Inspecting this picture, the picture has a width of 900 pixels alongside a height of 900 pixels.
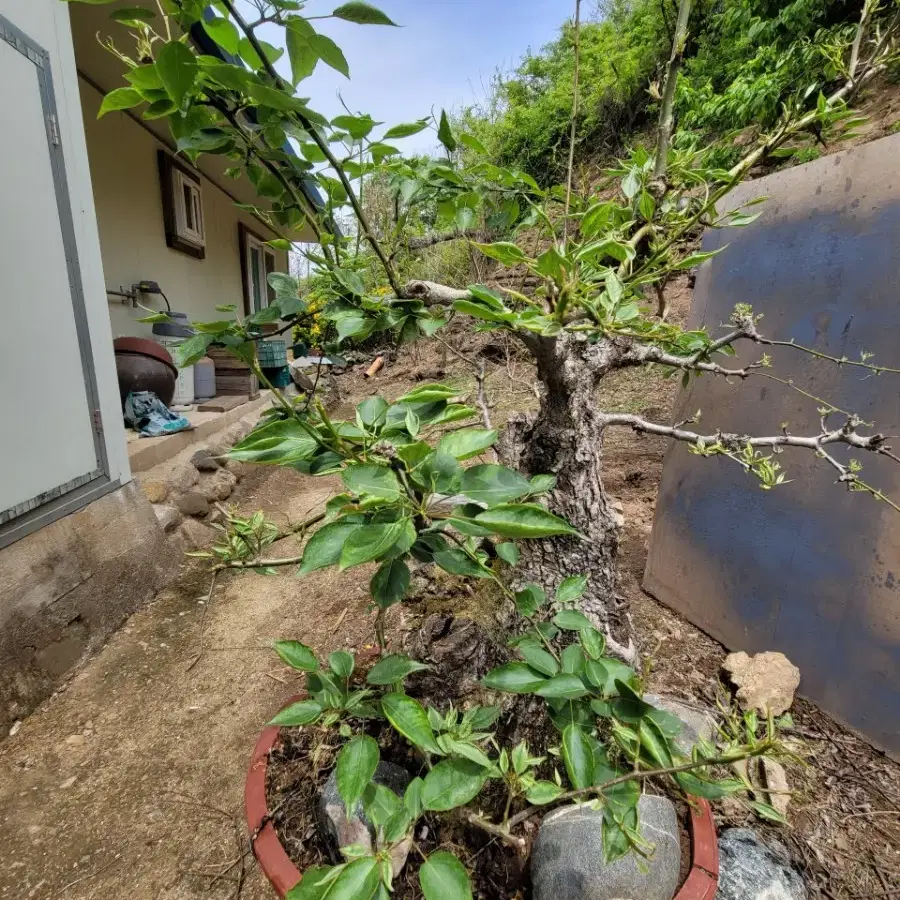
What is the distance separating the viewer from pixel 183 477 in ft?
9.68

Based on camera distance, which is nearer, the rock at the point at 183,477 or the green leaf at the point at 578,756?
the green leaf at the point at 578,756

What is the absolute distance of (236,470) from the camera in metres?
3.76

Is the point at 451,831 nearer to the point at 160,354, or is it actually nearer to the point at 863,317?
the point at 863,317

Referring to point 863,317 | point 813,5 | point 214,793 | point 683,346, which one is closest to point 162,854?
point 214,793

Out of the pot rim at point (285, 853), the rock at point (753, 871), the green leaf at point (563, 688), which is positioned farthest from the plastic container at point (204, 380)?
the rock at point (753, 871)

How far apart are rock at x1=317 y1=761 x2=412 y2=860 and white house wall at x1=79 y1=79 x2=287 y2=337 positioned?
3.43 meters

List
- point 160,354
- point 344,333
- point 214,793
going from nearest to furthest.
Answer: point 344,333
point 214,793
point 160,354

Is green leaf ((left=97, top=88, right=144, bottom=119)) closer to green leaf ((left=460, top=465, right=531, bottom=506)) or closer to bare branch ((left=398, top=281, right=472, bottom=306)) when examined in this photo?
bare branch ((left=398, top=281, right=472, bottom=306))

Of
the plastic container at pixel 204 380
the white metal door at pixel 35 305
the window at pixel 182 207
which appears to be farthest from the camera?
the window at pixel 182 207

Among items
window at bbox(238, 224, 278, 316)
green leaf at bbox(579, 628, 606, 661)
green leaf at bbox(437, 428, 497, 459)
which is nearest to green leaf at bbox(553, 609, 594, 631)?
green leaf at bbox(579, 628, 606, 661)

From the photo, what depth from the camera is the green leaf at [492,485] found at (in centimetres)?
53

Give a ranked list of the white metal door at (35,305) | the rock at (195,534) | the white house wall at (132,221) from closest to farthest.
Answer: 1. the white metal door at (35,305)
2. the rock at (195,534)
3. the white house wall at (132,221)

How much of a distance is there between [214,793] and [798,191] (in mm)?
2321

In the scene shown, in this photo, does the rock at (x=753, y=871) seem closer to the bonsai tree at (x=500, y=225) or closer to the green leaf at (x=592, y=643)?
the bonsai tree at (x=500, y=225)
